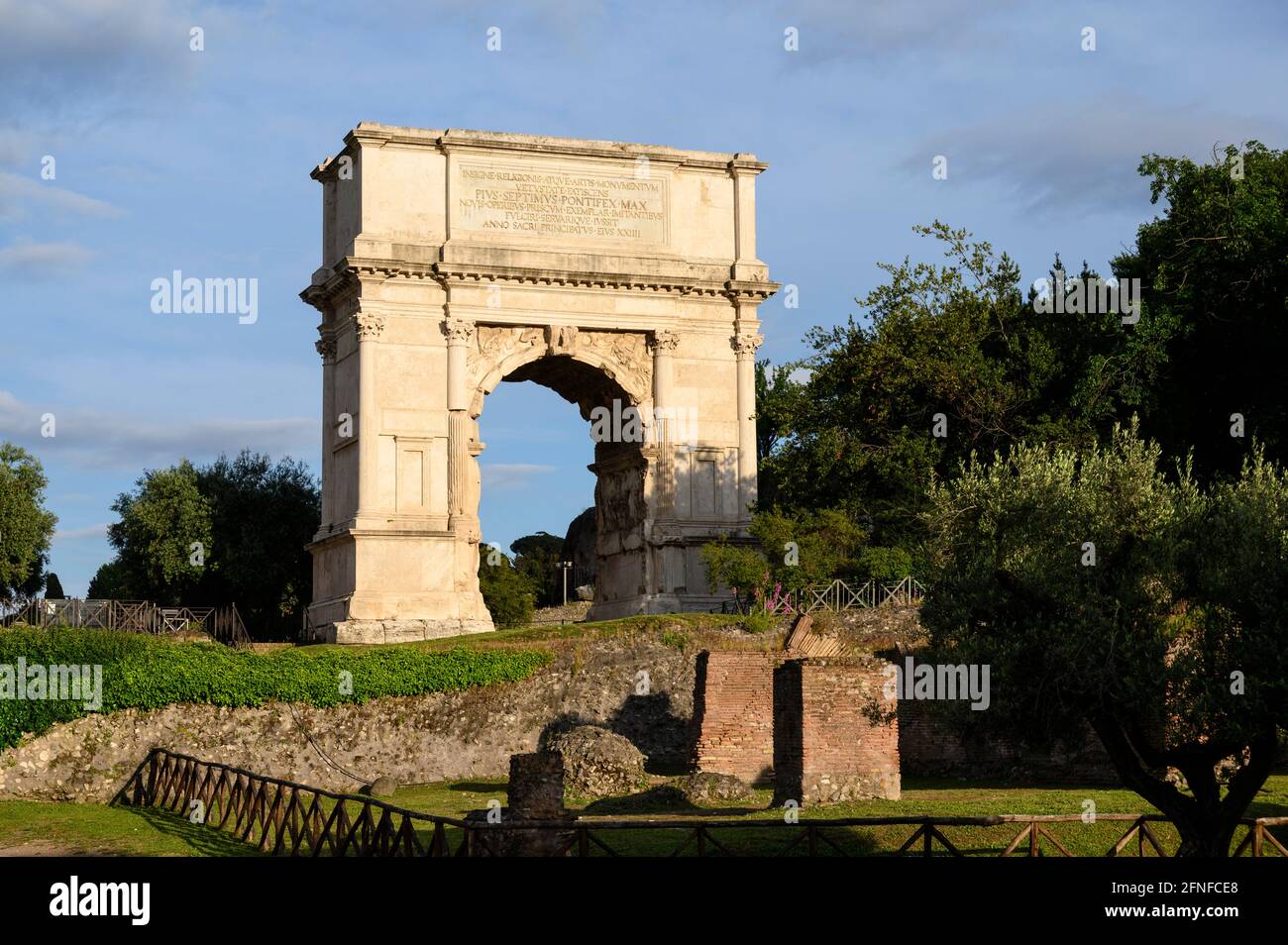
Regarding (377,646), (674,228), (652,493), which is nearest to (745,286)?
(674,228)

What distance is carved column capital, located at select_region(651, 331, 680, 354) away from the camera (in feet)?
164

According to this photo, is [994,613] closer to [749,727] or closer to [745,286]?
[749,727]

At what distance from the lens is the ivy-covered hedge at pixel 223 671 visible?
116 feet

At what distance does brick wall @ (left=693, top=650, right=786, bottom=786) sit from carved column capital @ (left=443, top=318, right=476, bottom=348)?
1686cm

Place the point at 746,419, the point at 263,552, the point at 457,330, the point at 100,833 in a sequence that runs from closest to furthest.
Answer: the point at 100,833
the point at 457,330
the point at 746,419
the point at 263,552

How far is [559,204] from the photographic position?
Answer: 49844 mm

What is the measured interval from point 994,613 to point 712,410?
28.7m

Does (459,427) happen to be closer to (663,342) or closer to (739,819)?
(663,342)

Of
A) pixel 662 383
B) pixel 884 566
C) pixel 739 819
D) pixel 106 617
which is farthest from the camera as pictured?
pixel 662 383

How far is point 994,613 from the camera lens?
893 inches

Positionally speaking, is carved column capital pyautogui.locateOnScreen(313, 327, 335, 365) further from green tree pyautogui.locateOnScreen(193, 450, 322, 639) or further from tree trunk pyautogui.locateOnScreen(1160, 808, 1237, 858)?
tree trunk pyautogui.locateOnScreen(1160, 808, 1237, 858)

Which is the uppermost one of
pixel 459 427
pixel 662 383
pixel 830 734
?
pixel 662 383

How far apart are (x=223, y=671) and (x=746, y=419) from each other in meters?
18.5

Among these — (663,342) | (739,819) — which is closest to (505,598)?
(663,342)
